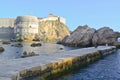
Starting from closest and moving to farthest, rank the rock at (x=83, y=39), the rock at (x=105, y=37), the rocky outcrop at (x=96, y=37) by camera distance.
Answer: the rock at (x=105, y=37) < the rocky outcrop at (x=96, y=37) < the rock at (x=83, y=39)

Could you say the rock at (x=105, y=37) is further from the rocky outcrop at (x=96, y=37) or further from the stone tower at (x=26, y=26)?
the stone tower at (x=26, y=26)

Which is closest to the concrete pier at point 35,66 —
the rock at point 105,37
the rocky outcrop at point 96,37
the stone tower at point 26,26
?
the rock at point 105,37

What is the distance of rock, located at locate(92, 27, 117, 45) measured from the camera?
8112 cm

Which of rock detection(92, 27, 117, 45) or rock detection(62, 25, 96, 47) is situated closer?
rock detection(92, 27, 117, 45)

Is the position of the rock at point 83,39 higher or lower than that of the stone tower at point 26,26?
lower

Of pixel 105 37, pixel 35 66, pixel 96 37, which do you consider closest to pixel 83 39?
pixel 96 37

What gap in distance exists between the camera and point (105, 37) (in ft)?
270

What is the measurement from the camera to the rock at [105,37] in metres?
81.1

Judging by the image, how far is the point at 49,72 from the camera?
19.6 m

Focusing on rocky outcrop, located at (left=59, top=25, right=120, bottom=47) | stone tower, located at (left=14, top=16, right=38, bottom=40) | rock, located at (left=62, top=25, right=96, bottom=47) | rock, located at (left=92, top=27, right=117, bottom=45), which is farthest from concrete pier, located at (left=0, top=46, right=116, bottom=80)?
stone tower, located at (left=14, top=16, right=38, bottom=40)

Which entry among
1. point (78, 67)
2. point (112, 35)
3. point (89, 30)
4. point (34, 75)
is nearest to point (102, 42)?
point (112, 35)

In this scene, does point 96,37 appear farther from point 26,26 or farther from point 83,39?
point 26,26

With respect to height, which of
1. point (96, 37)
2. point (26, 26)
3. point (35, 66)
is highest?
point (26, 26)

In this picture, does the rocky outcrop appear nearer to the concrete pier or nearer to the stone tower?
the concrete pier
